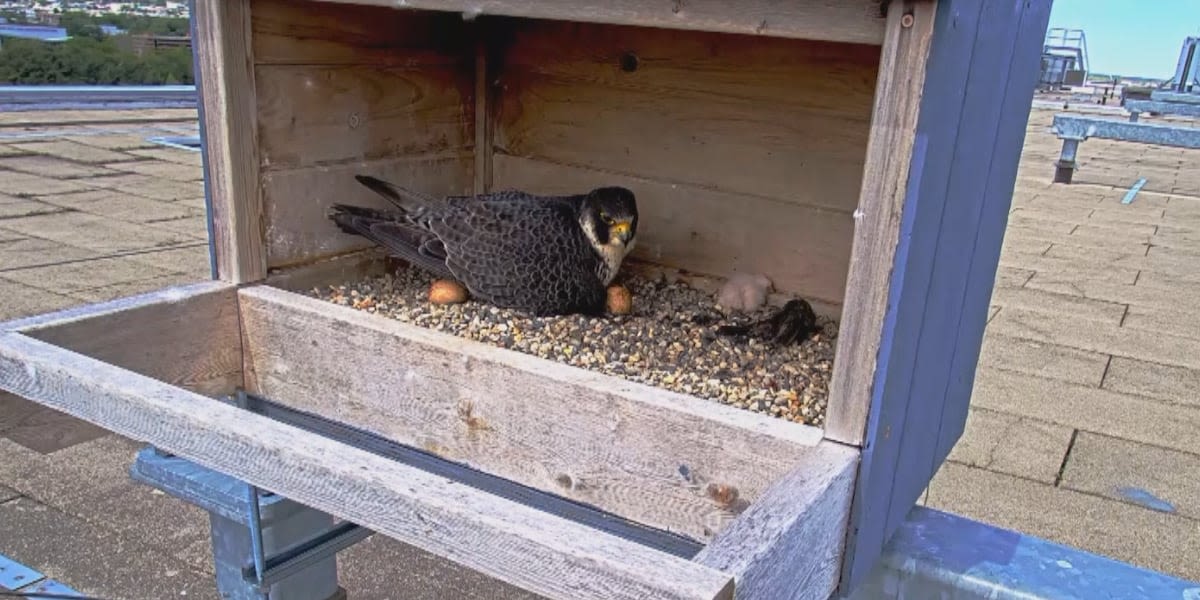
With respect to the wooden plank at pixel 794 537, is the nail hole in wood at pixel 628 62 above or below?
above

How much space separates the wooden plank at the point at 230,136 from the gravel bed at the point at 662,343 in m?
0.17

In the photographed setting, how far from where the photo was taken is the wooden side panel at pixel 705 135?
61.7 inches

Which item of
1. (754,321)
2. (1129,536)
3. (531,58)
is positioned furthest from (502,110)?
(1129,536)

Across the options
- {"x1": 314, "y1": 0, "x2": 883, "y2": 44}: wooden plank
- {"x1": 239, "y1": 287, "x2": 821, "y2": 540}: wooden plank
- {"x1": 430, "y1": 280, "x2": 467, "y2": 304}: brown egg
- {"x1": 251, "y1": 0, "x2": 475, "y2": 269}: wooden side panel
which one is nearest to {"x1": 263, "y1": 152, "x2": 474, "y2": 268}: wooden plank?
{"x1": 251, "y1": 0, "x2": 475, "y2": 269}: wooden side panel

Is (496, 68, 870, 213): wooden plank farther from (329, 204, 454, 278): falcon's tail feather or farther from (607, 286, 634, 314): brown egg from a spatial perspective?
(329, 204, 454, 278): falcon's tail feather

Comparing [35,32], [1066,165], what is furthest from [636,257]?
[35,32]

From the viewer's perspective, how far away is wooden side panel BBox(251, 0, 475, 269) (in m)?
1.51

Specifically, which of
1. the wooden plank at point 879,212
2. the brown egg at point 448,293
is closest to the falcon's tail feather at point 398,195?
the brown egg at point 448,293

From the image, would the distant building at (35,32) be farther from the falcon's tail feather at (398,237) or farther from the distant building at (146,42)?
the falcon's tail feather at (398,237)

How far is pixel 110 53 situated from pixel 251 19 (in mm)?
11098

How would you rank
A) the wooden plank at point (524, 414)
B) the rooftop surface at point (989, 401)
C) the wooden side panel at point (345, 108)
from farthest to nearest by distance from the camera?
the rooftop surface at point (989, 401)
the wooden side panel at point (345, 108)
the wooden plank at point (524, 414)

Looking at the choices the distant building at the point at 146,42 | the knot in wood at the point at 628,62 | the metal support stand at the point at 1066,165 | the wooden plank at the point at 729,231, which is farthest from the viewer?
the distant building at the point at 146,42

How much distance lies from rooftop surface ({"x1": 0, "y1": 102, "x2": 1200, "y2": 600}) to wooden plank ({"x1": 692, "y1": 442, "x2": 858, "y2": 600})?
38.5 inches

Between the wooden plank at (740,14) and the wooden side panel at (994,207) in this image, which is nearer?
the wooden plank at (740,14)
